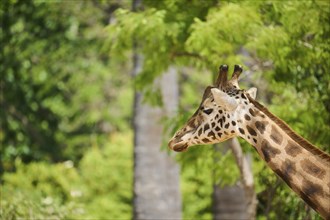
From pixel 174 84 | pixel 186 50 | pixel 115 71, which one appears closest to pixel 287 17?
pixel 186 50

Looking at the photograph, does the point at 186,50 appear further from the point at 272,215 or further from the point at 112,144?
the point at 112,144

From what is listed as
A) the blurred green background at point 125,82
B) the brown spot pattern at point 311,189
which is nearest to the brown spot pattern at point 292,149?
the brown spot pattern at point 311,189

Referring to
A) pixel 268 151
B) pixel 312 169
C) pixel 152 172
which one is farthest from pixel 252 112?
pixel 152 172

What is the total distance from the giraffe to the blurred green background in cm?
211

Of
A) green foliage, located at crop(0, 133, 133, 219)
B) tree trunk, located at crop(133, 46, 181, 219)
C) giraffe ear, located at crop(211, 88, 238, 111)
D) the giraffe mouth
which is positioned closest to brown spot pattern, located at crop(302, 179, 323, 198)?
giraffe ear, located at crop(211, 88, 238, 111)

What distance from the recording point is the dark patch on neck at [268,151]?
927 centimetres

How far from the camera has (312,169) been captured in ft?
29.9

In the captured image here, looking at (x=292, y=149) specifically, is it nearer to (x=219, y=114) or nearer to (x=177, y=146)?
(x=219, y=114)

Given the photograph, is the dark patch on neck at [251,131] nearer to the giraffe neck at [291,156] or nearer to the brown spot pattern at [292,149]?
the giraffe neck at [291,156]

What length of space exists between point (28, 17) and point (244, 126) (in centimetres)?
1253

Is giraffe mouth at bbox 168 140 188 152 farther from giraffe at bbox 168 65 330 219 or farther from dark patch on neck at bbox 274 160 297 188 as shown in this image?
dark patch on neck at bbox 274 160 297 188

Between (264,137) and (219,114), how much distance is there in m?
0.52

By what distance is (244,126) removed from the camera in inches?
370

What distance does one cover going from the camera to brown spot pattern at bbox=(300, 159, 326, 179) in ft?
29.8
